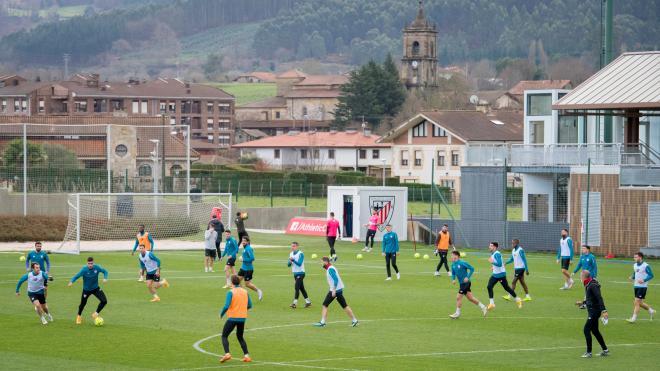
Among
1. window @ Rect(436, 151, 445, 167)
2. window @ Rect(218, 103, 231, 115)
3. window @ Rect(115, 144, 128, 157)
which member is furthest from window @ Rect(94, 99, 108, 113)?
window @ Rect(115, 144, 128, 157)

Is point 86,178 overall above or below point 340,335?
above

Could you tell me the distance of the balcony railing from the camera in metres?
51.1

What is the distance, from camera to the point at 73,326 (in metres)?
27.5

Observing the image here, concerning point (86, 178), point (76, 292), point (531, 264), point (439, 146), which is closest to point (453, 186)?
point (439, 146)

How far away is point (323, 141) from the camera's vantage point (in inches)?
5197

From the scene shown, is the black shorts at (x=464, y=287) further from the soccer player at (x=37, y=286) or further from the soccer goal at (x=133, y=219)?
the soccer goal at (x=133, y=219)

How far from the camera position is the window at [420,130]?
108 m

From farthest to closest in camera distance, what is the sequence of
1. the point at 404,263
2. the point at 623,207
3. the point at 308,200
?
the point at 308,200 < the point at 623,207 < the point at 404,263

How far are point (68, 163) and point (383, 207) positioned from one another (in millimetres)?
18108

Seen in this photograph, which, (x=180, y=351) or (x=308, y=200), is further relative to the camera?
(x=308, y=200)

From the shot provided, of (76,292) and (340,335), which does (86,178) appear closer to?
(76,292)

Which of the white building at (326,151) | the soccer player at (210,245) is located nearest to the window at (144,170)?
the soccer player at (210,245)

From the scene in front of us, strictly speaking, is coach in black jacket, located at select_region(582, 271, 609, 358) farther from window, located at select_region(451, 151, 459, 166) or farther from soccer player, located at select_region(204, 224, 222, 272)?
window, located at select_region(451, 151, 459, 166)

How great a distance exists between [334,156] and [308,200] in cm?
4670
